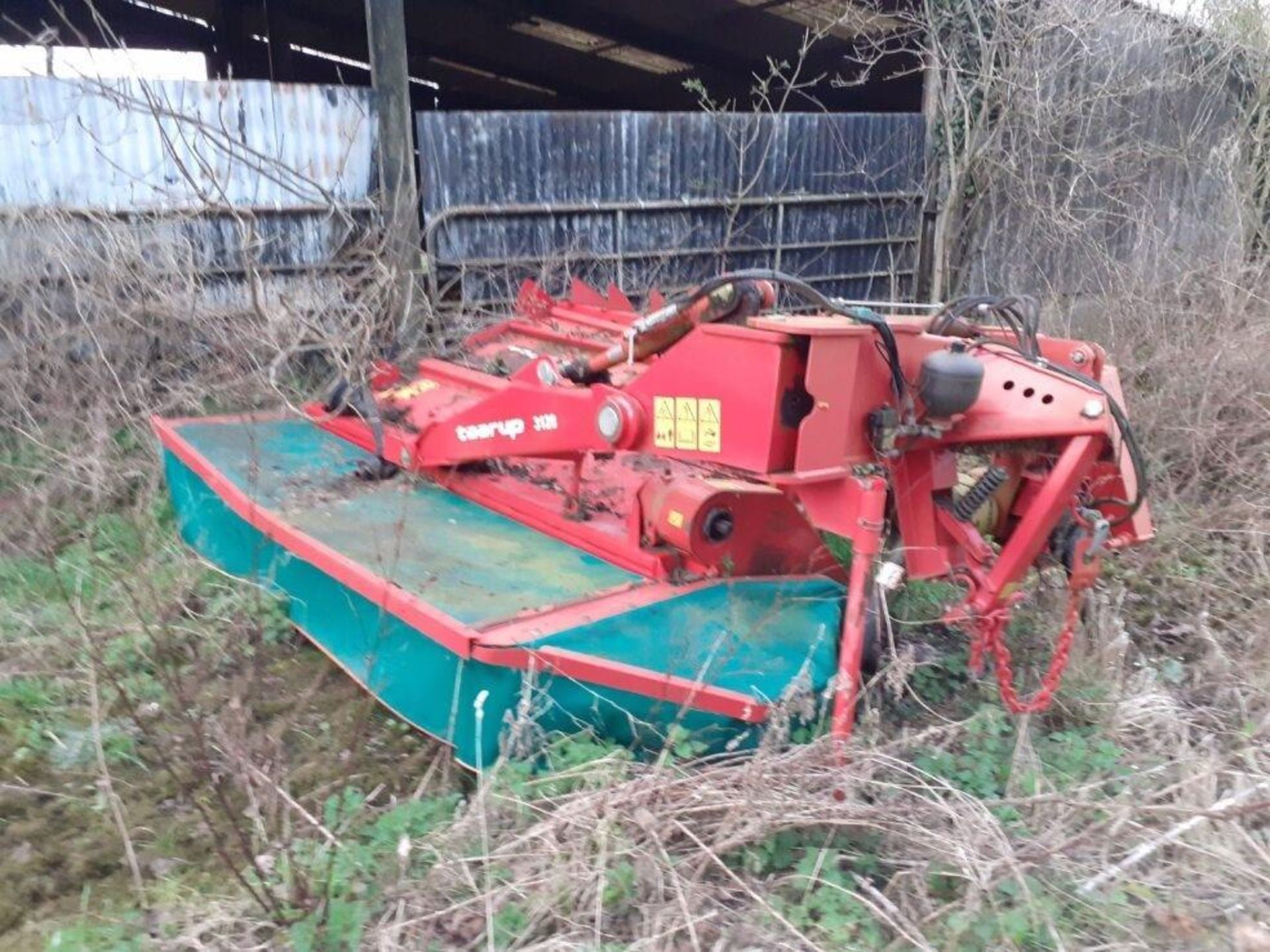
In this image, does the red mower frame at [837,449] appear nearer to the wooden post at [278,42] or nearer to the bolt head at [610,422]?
the bolt head at [610,422]

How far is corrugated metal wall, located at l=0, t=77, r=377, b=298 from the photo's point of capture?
5418mm

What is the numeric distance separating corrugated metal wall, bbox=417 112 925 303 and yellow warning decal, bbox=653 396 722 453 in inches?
150

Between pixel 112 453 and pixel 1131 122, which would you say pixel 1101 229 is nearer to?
pixel 1131 122

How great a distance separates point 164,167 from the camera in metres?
5.78

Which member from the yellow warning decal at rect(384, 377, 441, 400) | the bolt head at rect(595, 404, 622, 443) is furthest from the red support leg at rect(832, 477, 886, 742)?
the yellow warning decal at rect(384, 377, 441, 400)

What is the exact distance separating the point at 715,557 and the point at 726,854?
3.53 feet

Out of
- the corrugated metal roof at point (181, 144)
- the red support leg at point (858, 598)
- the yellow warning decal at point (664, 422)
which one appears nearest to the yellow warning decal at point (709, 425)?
the yellow warning decal at point (664, 422)

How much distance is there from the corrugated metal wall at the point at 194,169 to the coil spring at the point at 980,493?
3.59 metres

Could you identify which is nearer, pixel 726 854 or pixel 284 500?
pixel 726 854

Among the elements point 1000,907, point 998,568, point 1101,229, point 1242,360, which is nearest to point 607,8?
point 1101,229

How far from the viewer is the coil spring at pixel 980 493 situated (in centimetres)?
304

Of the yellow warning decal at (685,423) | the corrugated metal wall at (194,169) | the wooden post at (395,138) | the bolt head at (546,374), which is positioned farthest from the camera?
the wooden post at (395,138)

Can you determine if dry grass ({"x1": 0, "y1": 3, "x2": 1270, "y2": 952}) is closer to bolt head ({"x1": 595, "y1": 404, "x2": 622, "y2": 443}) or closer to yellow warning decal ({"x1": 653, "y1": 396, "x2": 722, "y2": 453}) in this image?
yellow warning decal ({"x1": 653, "y1": 396, "x2": 722, "y2": 453})

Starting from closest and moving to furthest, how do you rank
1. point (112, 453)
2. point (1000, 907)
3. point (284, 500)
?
point (1000, 907) < point (284, 500) < point (112, 453)
